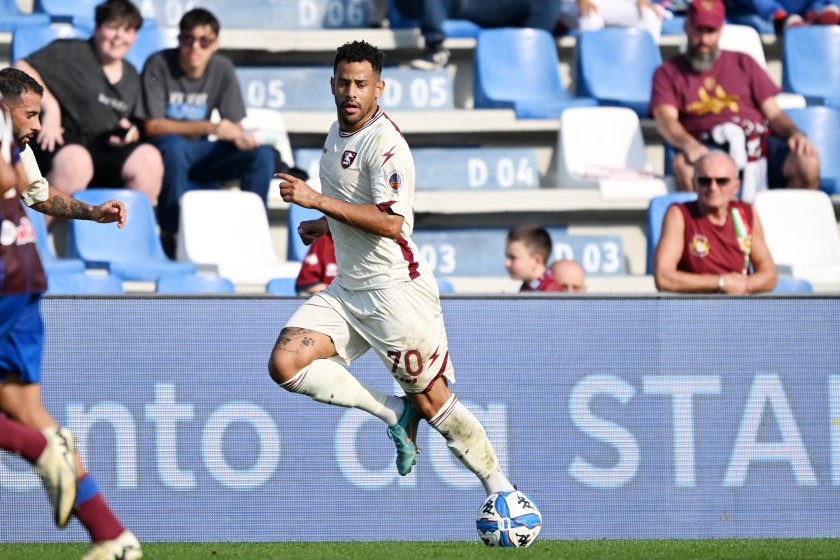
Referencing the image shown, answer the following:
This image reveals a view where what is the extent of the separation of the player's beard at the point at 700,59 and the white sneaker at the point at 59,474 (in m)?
6.82

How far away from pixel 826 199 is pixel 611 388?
4176 mm

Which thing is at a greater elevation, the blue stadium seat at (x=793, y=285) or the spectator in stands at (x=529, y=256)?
the spectator in stands at (x=529, y=256)

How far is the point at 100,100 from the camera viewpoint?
374 inches

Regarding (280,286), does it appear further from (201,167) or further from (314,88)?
(314,88)

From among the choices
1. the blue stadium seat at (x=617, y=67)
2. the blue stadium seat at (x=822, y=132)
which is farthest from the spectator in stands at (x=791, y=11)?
the blue stadium seat at (x=617, y=67)

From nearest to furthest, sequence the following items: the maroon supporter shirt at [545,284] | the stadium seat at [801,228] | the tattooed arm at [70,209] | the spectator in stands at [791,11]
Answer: the tattooed arm at [70,209] < the maroon supporter shirt at [545,284] < the stadium seat at [801,228] < the spectator in stands at [791,11]

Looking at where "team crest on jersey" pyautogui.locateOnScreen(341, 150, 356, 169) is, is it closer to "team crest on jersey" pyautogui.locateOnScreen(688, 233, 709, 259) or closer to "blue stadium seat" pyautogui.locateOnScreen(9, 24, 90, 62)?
"team crest on jersey" pyautogui.locateOnScreen(688, 233, 709, 259)

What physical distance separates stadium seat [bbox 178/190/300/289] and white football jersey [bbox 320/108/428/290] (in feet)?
11.0

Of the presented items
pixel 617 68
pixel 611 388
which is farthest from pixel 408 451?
pixel 617 68

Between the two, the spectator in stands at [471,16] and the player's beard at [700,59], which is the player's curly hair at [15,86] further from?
the player's beard at [700,59]

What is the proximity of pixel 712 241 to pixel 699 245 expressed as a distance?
8 centimetres

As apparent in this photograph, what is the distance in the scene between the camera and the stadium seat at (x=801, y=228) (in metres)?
10.1

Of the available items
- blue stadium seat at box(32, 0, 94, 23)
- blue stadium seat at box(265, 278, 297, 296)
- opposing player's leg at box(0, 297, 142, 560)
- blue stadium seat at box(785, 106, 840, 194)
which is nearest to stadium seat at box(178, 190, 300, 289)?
blue stadium seat at box(265, 278, 297, 296)

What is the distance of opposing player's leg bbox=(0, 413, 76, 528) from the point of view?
4.60 metres
